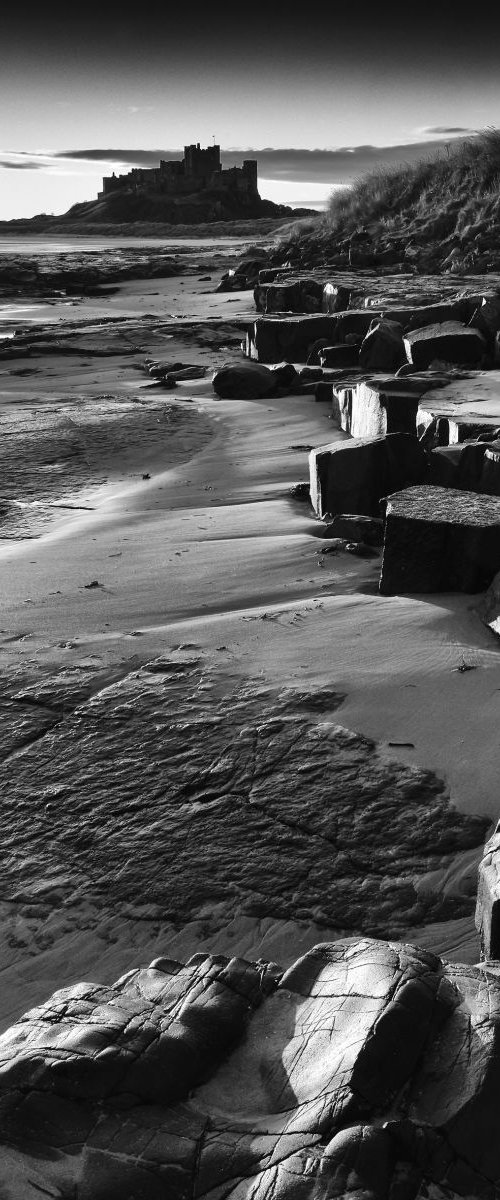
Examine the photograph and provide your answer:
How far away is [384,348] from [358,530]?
15.3ft

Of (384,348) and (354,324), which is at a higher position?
(354,324)

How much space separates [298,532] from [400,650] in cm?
174

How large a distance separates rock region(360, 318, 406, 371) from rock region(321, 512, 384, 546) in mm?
4419

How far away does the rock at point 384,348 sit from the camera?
30.0 feet

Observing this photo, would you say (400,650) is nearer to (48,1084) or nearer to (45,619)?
(45,619)

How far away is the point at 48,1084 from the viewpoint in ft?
5.55

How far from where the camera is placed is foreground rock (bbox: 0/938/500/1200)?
147 cm

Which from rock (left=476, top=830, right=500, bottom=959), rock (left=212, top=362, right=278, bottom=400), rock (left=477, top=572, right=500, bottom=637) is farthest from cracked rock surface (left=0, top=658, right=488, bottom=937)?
rock (left=212, top=362, right=278, bottom=400)

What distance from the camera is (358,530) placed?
16.7 feet

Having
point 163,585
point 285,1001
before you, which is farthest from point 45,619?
point 285,1001

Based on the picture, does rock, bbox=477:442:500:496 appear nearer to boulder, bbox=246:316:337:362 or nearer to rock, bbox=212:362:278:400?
rock, bbox=212:362:278:400

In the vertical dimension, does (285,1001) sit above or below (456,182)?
below

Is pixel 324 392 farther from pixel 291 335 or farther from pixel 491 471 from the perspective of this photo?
pixel 491 471

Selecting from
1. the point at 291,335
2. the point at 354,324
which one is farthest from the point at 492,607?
the point at 291,335
